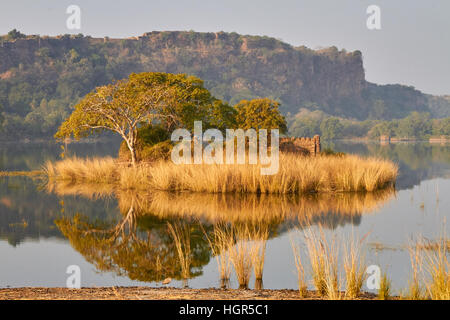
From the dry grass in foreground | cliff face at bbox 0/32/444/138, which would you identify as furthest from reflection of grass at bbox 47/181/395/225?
cliff face at bbox 0/32/444/138

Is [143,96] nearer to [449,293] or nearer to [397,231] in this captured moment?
[397,231]

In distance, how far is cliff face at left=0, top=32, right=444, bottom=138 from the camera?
123688 mm

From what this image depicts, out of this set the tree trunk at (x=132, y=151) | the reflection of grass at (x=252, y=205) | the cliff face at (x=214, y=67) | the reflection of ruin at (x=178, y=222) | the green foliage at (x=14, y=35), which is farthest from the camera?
the green foliage at (x=14, y=35)

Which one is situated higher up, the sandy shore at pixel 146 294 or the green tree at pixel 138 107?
the green tree at pixel 138 107

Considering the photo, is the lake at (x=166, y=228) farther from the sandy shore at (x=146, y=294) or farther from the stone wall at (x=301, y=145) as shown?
the stone wall at (x=301, y=145)

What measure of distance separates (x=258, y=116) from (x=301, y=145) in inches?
103

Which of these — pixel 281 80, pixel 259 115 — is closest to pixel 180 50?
pixel 281 80

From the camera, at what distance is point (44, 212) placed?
14508 millimetres

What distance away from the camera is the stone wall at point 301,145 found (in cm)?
2483

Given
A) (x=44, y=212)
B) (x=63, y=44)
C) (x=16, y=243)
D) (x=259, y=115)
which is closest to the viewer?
(x=16, y=243)

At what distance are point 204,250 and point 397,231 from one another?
422 centimetres

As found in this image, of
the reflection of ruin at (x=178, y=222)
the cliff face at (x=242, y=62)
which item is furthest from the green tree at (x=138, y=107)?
the cliff face at (x=242, y=62)

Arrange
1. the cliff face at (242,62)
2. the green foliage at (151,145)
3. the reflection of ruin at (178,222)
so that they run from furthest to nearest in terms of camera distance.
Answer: the cliff face at (242,62) → the green foliage at (151,145) → the reflection of ruin at (178,222)

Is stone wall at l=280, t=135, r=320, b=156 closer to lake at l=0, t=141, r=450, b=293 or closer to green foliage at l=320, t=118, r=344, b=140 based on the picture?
lake at l=0, t=141, r=450, b=293
